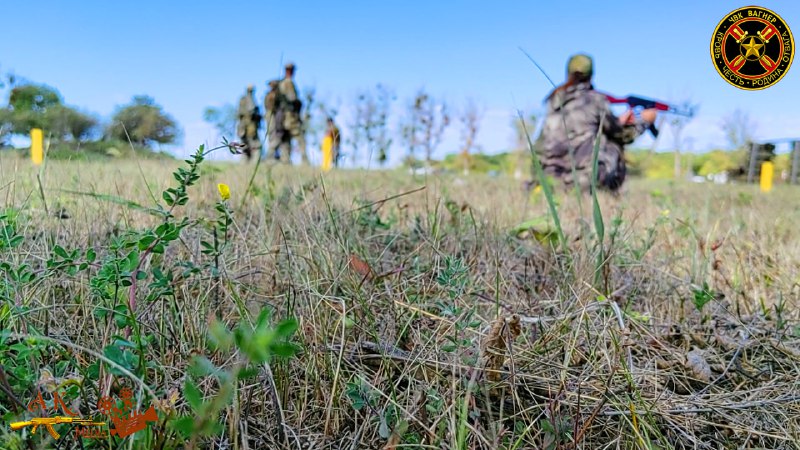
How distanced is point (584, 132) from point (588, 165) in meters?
0.40

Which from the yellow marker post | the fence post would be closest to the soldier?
the yellow marker post

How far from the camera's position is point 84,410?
795 millimetres

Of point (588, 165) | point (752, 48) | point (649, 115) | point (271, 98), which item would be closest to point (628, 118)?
point (649, 115)

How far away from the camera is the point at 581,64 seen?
561 cm

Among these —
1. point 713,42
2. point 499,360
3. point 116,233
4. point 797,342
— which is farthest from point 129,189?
point 713,42

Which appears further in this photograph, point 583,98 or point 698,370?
point 583,98

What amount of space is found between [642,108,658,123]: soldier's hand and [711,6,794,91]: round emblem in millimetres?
3818

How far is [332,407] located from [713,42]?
2415 mm

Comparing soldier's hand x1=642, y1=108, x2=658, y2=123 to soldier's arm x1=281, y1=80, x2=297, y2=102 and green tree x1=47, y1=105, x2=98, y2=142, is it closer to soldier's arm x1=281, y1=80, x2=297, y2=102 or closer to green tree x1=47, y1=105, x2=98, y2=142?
green tree x1=47, y1=105, x2=98, y2=142

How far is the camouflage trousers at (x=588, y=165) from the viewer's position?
549 cm

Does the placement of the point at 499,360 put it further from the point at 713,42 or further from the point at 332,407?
the point at 713,42

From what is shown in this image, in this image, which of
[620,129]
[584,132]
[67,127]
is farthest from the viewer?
[620,129]

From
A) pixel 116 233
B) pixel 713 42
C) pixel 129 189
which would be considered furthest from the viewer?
pixel 713 42

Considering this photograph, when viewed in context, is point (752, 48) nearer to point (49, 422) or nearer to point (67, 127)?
point (49, 422)
